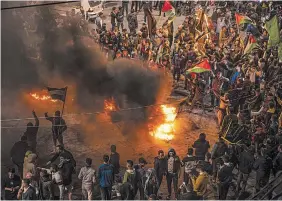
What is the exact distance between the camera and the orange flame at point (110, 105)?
16720 millimetres

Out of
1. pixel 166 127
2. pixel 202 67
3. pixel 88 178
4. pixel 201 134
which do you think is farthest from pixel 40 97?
pixel 201 134

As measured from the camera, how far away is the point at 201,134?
1355 centimetres

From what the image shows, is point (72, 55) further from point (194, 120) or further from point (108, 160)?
point (108, 160)

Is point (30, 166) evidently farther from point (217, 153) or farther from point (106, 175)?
point (217, 153)

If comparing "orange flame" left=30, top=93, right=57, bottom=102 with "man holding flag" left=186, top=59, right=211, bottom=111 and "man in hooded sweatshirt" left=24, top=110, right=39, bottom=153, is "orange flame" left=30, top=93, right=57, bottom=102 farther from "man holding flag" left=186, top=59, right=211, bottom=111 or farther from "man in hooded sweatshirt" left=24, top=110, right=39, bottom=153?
"man holding flag" left=186, top=59, right=211, bottom=111

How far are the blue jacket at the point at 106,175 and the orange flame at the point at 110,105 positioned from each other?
4.45 meters

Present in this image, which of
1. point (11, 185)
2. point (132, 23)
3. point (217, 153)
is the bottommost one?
point (11, 185)

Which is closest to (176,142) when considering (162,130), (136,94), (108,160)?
(162,130)

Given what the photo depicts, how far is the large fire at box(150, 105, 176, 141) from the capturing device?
15814mm

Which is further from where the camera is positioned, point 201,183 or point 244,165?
point 244,165

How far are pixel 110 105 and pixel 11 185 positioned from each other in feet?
17.6

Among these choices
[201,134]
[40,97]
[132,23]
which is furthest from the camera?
[132,23]

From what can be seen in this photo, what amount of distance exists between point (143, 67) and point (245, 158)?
681 centimetres

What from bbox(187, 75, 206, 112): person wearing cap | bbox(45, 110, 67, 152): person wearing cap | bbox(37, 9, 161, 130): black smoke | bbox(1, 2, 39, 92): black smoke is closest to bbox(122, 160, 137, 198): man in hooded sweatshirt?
bbox(45, 110, 67, 152): person wearing cap
